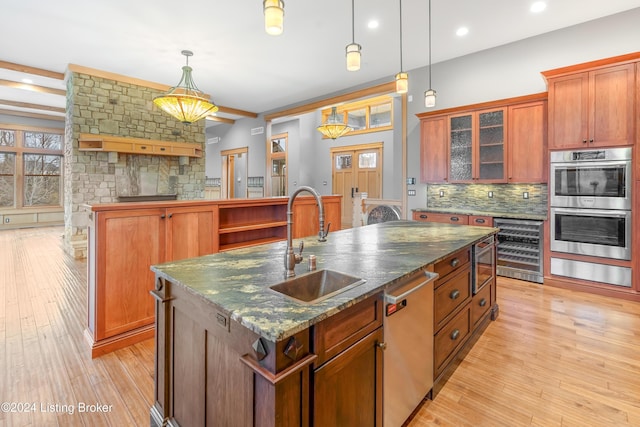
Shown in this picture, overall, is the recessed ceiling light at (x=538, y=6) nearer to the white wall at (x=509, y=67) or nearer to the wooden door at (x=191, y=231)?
the white wall at (x=509, y=67)

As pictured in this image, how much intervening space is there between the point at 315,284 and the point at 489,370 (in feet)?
5.05

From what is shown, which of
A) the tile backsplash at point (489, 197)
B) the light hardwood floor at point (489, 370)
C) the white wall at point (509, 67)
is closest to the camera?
the light hardwood floor at point (489, 370)

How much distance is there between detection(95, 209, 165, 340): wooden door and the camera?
2359mm

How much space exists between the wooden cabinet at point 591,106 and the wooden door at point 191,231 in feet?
13.3

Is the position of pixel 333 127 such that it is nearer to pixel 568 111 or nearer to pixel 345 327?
pixel 568 111

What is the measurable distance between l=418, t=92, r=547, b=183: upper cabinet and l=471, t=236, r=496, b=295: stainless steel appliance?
205 centimetres

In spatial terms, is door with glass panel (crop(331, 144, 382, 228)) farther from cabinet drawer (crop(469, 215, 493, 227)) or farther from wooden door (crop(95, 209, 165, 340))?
wooden door (crop(95, 209, 165, 340))

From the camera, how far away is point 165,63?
17.0 feet

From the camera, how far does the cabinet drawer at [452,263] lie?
186 cm

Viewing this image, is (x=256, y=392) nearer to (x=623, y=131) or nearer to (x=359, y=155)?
(x=623, y=131)

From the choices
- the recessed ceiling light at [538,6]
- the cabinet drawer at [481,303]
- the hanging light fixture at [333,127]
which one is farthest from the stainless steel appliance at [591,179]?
the hanging light fixture at [333,127]

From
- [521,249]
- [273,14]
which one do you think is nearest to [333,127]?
[521,249]

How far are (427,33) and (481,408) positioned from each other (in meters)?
4.24

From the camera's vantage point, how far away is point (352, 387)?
4.01 feet
